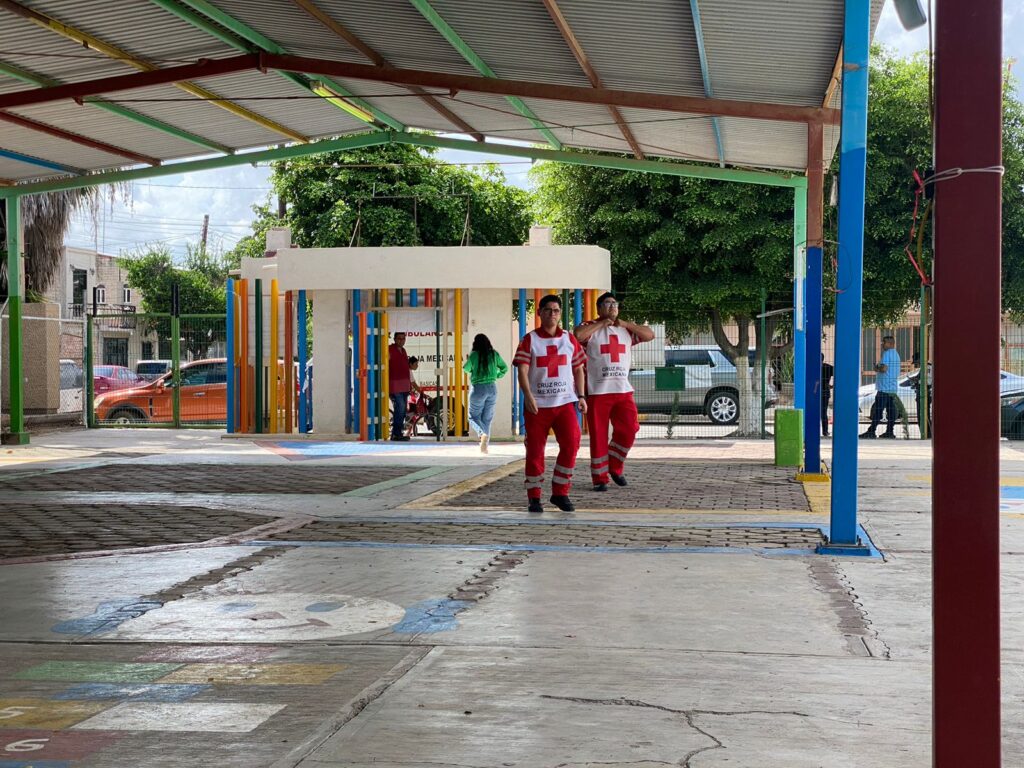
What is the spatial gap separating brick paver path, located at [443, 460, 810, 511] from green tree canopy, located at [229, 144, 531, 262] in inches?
→ 862

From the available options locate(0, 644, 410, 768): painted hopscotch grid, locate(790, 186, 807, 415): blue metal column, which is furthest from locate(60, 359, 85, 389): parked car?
locate(0, 644, 410, 768): painted hopscotch grid

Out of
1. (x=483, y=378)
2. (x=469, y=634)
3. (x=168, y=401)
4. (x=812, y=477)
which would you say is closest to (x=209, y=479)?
(x=483, y=378)

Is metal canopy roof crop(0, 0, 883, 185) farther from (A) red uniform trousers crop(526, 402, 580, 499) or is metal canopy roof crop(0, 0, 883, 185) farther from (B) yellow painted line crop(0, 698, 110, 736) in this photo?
(B) yellow painted line crop(0, 698, 110, 736)

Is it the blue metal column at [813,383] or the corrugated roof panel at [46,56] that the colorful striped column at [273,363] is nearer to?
the corrugated roof panel at [46,56]

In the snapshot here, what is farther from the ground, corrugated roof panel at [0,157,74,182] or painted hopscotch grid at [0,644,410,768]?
corrugated roof panel at [0,157,74,182]

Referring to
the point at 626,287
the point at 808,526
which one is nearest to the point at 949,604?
the point at 808,526

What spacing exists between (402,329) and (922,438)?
9.12 metres

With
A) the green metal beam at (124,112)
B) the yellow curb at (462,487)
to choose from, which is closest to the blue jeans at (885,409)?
the yellow curb at (462,487)

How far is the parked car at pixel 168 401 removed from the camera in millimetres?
26656

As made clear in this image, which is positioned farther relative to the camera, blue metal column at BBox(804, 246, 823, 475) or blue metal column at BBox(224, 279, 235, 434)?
blue metal column at BBox(224, 279, 235, 434)

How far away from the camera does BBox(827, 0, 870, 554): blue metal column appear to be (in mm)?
8633

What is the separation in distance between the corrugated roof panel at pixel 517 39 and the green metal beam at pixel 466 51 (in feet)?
0.19

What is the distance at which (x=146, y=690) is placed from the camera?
17.5 ft

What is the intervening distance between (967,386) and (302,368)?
1990cm
